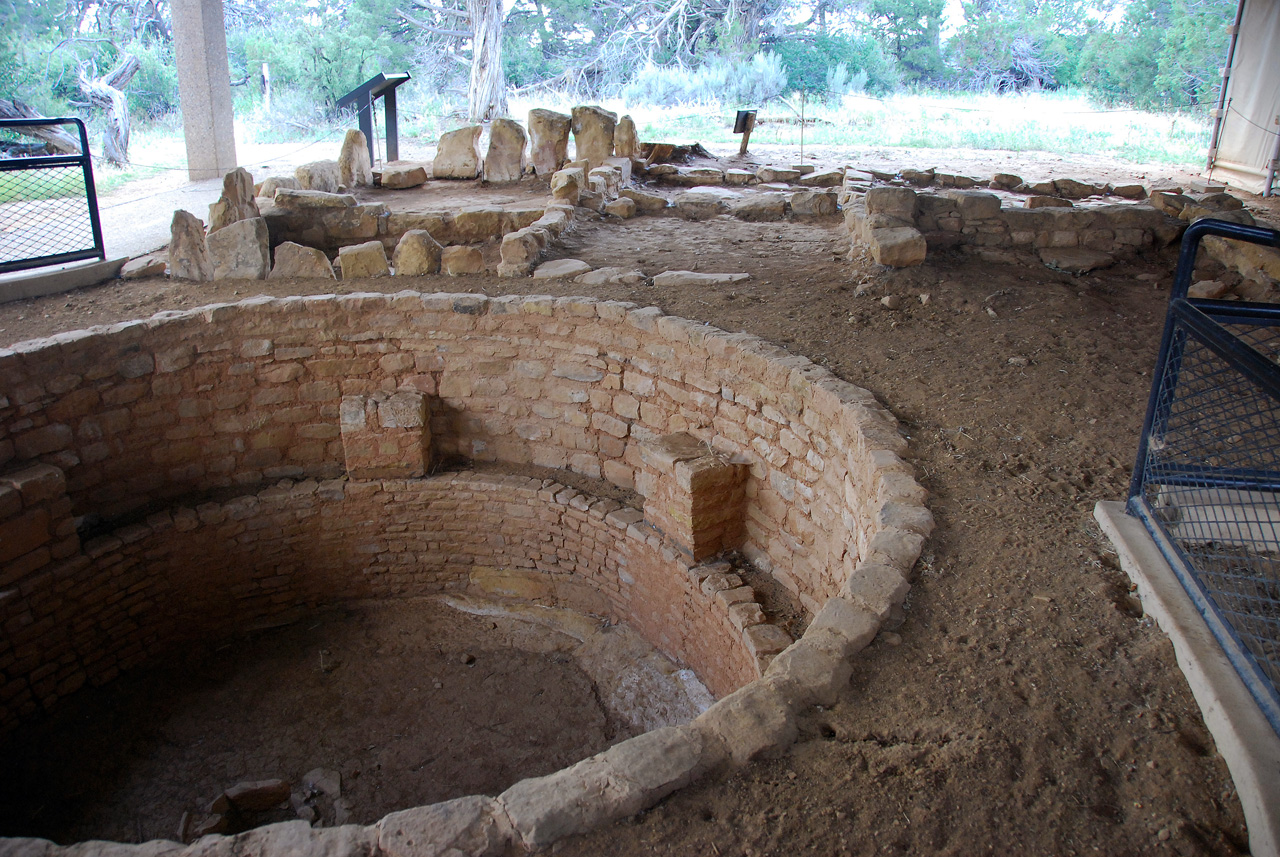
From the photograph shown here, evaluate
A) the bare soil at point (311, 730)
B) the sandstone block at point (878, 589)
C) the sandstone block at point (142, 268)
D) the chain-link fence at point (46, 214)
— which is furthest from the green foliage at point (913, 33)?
the sandstone block at point (878, 589)

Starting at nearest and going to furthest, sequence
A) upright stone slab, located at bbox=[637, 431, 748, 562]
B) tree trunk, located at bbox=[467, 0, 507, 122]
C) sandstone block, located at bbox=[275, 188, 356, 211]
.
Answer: upright stone slab, located at bbox=[637, 431, 748, 562] < sandstone block, located at bbox=[275, 188, 356, 211] < tree trunk, located at bbox=[467, 0, 507, 122]

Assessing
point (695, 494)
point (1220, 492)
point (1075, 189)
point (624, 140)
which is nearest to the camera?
point (1220, 492)

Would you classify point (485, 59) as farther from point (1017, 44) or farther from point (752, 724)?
point (752, 724)

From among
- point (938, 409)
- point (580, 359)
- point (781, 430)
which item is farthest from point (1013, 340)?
point (580, 359)

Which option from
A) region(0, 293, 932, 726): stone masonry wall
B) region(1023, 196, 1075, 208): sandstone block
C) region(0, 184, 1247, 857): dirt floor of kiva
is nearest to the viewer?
region(0, 184, 1247, 857): dirt floor of kiva

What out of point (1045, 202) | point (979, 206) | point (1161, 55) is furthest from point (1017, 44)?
point (979, 206)

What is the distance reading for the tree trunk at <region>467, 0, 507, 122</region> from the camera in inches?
750

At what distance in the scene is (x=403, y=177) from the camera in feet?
32.2

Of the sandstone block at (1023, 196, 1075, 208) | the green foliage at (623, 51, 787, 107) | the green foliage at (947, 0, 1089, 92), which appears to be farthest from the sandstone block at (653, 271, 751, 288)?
the green foliage at (947, 0, 1089, 92)

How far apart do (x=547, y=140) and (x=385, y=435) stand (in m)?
5.91

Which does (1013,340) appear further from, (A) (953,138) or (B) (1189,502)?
(A) (953,138)

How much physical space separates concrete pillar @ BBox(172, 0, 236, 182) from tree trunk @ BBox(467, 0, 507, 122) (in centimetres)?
840

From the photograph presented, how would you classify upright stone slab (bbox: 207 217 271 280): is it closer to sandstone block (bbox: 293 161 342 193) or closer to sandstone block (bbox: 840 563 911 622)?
sandstone block (bbox: 293 161 342 193)

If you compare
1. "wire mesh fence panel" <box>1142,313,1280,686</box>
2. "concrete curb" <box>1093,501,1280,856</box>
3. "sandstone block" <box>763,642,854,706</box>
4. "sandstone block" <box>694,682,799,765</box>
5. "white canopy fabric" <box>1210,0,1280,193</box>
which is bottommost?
"sandstone block" <box>694,682,799,765</box>
